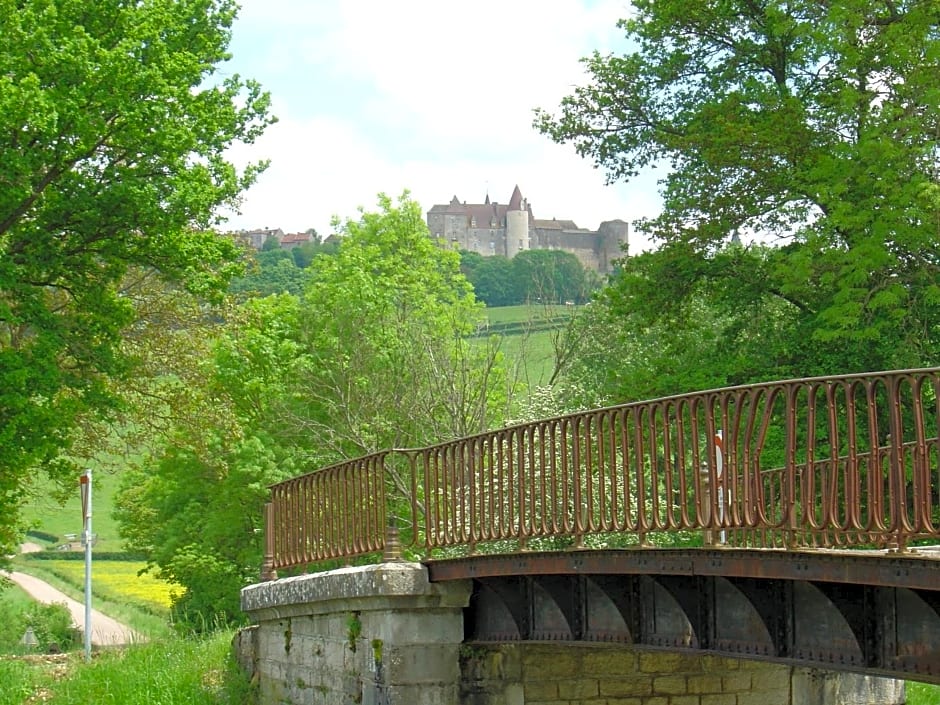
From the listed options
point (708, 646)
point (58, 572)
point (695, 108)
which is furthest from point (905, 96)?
point (58, 572)

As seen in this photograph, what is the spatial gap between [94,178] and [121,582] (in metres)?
36.2

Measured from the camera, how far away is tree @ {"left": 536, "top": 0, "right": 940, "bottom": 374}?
23938 mm

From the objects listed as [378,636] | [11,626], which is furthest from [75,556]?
[378,636]

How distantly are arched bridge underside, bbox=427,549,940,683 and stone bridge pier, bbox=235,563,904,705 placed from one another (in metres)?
0.38

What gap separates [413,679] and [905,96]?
16.7 metres

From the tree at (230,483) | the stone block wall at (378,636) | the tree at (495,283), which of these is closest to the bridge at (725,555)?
the stone block wall at (378,636)

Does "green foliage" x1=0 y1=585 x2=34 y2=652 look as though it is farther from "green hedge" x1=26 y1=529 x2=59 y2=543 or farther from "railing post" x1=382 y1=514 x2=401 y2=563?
"green hedge" x1=26 y1=529 x2=59 y2=543

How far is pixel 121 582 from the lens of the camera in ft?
184

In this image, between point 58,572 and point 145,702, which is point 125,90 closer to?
point 145,702

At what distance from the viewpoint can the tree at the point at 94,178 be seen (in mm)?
20828

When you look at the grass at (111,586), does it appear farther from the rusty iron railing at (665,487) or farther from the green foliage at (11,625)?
the rusty iron railing at (665,487)

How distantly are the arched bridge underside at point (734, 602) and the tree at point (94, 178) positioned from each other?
12029 millimetres

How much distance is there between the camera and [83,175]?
22.5 metres

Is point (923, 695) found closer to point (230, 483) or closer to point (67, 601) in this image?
point (230, 483)
